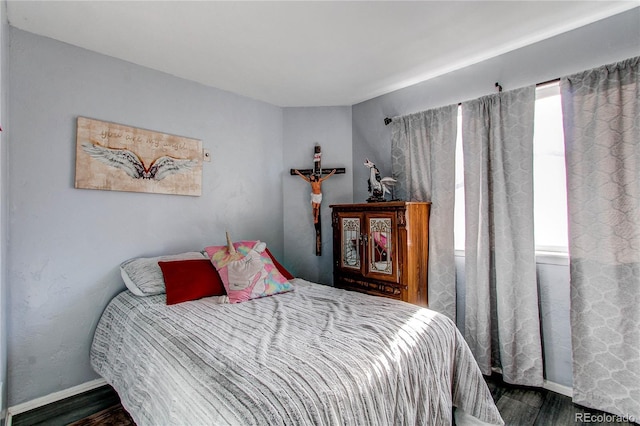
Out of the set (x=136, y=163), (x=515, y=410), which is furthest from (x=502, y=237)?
(x=136, y=163)

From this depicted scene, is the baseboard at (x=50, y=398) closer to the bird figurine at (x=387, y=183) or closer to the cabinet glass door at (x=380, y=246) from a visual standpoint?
the cabinet glass door at (x=380, y=246)

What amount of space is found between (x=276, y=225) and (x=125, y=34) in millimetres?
2132

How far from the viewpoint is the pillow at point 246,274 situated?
2.10 meters

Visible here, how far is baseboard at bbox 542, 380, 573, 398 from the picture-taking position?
198cm

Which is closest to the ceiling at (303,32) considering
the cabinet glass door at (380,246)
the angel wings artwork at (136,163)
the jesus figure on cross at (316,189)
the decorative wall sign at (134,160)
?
the decorative wall sign at (134,160)

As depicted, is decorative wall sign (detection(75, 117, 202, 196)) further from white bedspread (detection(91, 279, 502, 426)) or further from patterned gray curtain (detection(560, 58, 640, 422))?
patterned gray curtain (detection(560, 58, 640, 422))

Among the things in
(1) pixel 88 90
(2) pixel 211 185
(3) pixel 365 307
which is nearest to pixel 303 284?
(3) pixel 365 307

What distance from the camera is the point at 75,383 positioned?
209 centimetres

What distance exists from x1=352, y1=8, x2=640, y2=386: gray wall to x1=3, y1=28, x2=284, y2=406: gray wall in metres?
2.32

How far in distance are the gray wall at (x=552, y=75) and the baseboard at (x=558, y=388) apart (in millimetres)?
25

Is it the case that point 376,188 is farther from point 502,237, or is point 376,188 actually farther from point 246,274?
point 246,274

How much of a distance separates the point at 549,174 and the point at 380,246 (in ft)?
4.41

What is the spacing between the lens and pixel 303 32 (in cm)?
198

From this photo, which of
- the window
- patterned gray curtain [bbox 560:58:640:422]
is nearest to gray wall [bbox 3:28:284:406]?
the window
